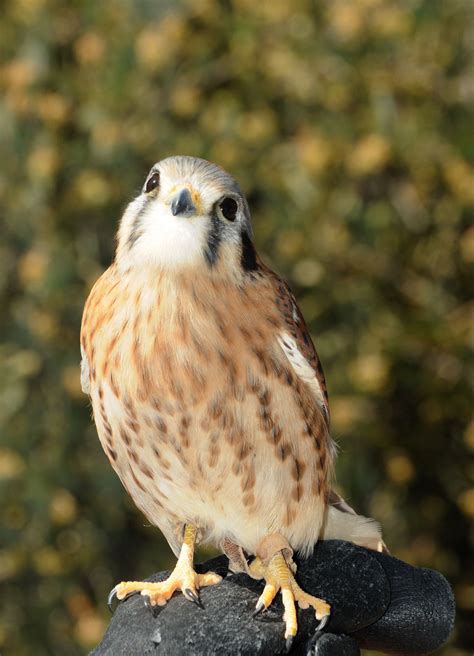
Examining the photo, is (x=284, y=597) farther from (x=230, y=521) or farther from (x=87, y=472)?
(x=87, y=472)

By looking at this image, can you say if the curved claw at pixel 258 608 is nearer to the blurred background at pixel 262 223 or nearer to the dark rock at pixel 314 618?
the dark rock at pixel 314 618

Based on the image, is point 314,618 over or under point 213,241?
under

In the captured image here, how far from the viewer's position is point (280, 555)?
261cm

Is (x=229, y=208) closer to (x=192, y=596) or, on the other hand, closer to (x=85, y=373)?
(x=85, y=373)

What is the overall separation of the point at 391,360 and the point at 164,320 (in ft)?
5.64

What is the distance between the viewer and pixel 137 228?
8.13 ft

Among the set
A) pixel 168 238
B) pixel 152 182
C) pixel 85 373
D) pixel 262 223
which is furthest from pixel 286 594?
pixel 262 223

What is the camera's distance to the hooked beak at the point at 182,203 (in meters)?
2.36

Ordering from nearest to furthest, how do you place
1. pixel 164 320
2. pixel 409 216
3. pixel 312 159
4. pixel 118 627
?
1. pixel 118 627
2. pixel 164 320
3. pixel 312 159
4. pixel 409 216

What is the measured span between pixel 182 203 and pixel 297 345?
1.47 feet

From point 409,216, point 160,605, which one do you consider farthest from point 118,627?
point 409,216

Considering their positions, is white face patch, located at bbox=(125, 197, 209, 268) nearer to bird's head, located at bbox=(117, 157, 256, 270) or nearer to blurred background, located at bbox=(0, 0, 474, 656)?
bird's head, located at bbox=(117, 157, 256, 270)

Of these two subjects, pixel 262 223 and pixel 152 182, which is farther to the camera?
pixel 262 223

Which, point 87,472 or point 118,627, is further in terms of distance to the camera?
point 87,472
